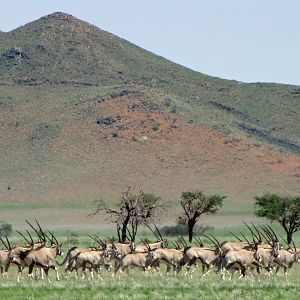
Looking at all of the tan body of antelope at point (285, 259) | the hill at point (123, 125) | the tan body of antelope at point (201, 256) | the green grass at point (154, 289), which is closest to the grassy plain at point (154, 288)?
the green grass at point (154, 289)

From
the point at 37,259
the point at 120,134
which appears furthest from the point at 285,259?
the point at 120,134

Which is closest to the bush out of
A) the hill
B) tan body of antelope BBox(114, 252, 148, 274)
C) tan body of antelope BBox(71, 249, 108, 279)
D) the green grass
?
the hill

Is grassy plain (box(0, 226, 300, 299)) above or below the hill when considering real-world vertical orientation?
below

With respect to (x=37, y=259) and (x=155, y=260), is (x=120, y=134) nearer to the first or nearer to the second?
(x=155, y=260)

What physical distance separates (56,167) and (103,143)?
26.6 ft

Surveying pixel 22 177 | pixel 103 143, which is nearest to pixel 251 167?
pixel 103 143

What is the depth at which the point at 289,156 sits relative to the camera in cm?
11525

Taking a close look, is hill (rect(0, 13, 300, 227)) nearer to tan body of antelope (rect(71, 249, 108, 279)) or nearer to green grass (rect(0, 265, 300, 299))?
tan body of antelope (rect(71, 249, 108, 279))

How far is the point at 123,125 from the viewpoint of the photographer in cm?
11881

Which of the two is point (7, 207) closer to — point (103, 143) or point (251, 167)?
point (103, 143)

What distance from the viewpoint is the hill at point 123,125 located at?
344ft

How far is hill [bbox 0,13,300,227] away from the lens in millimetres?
104875

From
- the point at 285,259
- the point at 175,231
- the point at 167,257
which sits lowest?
the point at 175,231

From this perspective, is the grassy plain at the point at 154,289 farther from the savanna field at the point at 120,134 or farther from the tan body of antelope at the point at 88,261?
the savanna field at the point at 120,134
